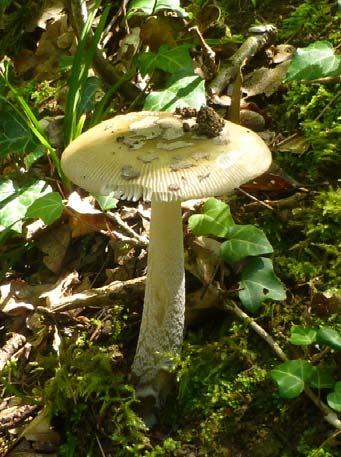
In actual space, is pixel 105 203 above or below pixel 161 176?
below

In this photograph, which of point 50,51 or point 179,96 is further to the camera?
point 50,51

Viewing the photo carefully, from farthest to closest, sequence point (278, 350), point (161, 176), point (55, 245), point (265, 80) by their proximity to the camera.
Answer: point (265, 80) < point (55, 245) < point (278, 350) < point (161, 176)

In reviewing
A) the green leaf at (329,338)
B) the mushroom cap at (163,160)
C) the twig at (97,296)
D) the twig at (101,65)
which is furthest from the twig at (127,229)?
the green leaf at (329,338)

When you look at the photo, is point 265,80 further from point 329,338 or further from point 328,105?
point 329,338

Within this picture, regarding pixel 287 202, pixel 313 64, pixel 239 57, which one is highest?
pixel 313 64

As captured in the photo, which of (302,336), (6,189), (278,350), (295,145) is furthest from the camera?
(295,145)

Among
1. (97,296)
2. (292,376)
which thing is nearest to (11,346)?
(97,296)

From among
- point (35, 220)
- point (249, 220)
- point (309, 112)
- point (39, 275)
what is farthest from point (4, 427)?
point (309, 112)
